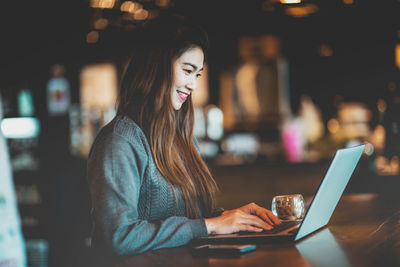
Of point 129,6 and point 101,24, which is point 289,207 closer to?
point 129,6

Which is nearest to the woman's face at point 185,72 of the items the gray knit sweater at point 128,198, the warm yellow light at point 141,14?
the gray knit sweater at point 128,198

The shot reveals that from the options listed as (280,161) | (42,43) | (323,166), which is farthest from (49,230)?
(323,166)

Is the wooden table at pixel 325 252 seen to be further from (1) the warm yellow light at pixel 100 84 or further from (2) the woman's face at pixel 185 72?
(1) the warm yellow light at pixel 100 84

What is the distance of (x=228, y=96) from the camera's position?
6.82 m

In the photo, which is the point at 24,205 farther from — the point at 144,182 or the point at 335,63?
the point at 335,63

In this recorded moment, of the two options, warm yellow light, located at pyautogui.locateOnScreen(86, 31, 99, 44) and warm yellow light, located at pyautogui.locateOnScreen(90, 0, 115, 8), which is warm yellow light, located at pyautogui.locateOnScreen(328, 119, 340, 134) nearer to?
warm yellow light, located at pyautogui.locateOnScreen(86, 31, 99, 44)

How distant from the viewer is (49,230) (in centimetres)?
446

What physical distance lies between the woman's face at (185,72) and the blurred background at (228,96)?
0.83 m

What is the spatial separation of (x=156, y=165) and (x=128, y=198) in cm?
23

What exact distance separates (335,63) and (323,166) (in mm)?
1888

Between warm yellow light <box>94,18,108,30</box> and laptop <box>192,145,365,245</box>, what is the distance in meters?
3.77

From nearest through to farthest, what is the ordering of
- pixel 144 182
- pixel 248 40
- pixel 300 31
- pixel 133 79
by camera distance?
pixel 144 182 → pixel 133 79 → pixel 300 31 → pixel 248 40

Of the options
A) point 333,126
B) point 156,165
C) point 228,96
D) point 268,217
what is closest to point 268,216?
point 268,217

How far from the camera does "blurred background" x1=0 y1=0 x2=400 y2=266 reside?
174 inches
